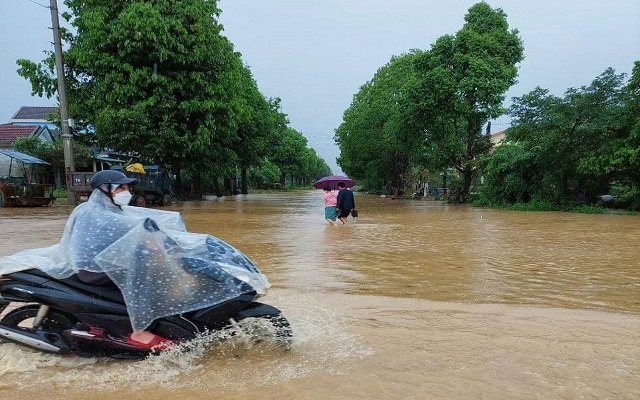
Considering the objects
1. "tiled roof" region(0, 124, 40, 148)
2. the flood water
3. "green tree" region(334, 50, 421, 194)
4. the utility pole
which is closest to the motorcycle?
the flood water

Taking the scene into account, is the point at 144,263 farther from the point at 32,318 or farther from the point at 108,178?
the point at 32,318

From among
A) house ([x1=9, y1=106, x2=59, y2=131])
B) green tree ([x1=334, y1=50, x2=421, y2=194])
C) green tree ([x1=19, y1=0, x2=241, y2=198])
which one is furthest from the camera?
house ([x1=9, y1=106, x2=59, y2=131])

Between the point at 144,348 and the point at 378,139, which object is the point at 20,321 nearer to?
the point at 144,348

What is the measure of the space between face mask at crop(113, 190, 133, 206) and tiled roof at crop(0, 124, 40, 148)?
33.4 metres

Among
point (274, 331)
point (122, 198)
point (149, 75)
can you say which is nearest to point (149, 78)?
point (149, 75)

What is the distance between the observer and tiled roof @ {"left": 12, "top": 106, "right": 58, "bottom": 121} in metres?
43.7

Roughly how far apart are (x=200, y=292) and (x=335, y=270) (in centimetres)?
405

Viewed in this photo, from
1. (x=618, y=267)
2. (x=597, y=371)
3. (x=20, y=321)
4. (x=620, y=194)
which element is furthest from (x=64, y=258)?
(x=620, y=194)

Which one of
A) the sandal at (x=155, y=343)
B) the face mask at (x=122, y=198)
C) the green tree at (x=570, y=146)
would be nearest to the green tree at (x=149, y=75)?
the green tree at (x=570, y=146)

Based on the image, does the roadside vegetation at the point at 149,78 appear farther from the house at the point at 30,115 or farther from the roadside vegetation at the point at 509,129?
the house at the point at 30,115

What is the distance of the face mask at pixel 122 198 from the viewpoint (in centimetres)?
406

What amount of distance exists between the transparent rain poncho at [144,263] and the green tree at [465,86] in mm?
24469

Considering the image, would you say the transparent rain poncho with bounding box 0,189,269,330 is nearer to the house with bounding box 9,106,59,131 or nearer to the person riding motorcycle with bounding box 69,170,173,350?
the person riding motorcycle with bounding box 69,170,173,350

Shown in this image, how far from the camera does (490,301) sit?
5754mm
